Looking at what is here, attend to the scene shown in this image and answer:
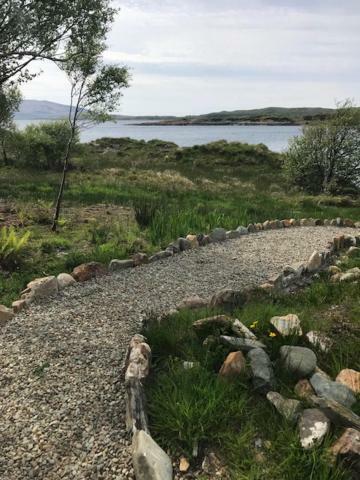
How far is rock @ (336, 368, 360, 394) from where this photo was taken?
12.4ft

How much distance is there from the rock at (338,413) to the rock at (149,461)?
1.29 meters

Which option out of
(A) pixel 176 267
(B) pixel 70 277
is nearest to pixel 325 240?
(A) pixel 176 267

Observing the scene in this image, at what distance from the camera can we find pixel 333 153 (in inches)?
922

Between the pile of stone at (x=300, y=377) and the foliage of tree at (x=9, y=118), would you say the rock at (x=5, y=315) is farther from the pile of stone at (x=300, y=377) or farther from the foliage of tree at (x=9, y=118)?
the foliage of tree at (x=9, y=118)

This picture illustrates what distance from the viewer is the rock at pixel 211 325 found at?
466 centimetres

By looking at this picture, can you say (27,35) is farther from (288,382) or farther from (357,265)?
(288,382)

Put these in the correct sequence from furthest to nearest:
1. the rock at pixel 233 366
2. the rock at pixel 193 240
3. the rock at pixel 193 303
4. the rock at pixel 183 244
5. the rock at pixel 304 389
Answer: the rock at pixel 193 240, the rock at pixel 183 244, the rock at pixel 193 303, the rock at pixel 233 366, the rock at pixel 304 389

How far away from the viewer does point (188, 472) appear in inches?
126

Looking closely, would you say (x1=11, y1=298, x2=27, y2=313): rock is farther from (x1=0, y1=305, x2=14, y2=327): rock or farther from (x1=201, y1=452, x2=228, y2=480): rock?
(x1=201, y1=452, x2=228, y2=480): rock

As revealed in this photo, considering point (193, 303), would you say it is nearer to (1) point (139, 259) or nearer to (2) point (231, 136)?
(1) point (139, 259)

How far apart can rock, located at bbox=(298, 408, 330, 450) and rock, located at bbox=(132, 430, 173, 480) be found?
1.02m

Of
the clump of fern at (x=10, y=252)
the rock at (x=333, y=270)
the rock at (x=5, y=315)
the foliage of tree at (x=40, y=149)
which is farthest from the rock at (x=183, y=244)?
the foliage of tree at (x=40, y=149)

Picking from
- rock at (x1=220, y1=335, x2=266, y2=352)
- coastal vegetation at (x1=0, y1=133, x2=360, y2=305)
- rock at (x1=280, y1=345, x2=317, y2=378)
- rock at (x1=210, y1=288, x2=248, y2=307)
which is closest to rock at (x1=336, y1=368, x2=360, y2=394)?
rock at (x1=280, y1=345, x2=317, y2=378)

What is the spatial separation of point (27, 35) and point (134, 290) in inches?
531
